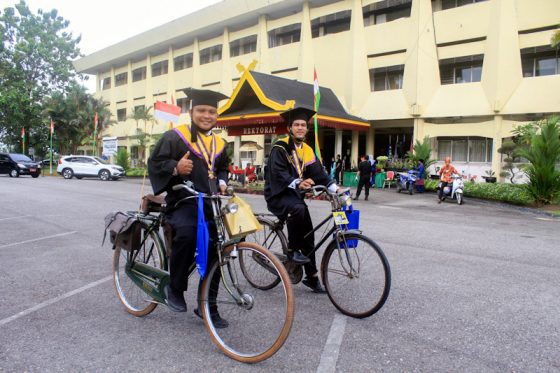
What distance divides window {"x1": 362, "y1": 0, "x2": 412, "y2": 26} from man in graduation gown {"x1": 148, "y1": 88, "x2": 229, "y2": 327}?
23101 mm

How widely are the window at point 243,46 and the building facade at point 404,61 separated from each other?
0.29 feet

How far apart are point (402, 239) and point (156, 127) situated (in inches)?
1480

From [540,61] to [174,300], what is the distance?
22311mm

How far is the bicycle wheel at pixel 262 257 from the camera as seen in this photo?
3.07 meters

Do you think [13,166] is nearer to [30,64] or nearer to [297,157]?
[30,64]

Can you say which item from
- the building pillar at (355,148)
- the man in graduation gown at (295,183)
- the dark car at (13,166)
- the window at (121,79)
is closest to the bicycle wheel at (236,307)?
the man in graduation gown at (295,183)

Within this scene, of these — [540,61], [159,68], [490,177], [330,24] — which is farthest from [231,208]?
[159,68]

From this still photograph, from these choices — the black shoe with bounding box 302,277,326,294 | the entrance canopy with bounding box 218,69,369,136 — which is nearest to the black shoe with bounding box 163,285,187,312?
the black shoe with bounding box 302,277,326,294

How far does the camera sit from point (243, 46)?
103 feet

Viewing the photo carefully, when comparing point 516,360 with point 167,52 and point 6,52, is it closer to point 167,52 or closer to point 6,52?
point 167,52

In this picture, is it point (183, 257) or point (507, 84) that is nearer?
point (183, 257)

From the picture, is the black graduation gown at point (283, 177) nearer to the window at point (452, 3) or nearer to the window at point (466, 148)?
the window at point (466, 148)

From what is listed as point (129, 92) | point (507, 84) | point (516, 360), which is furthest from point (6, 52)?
point (516, 360)

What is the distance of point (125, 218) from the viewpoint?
368 cm
